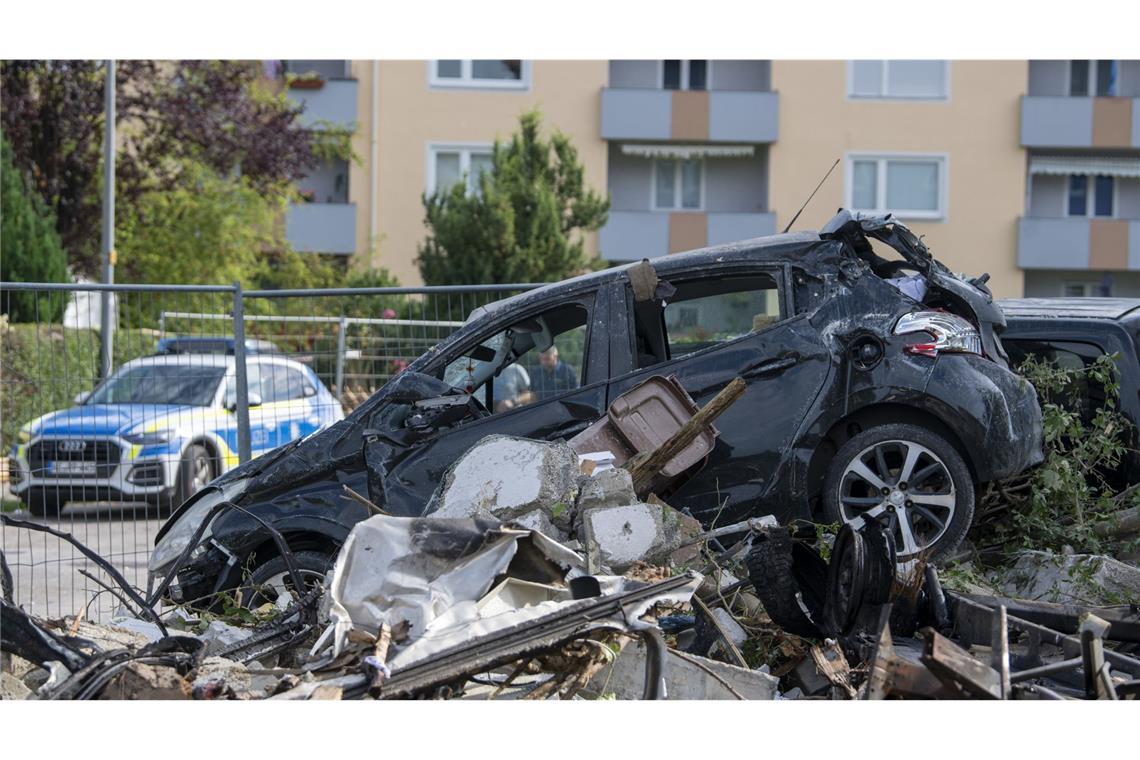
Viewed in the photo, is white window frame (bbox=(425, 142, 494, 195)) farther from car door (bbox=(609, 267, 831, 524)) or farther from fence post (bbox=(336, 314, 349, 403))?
car door (bbox=(609, 267, 831, 524))

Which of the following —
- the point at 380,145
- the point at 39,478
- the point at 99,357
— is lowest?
the point at 39,478

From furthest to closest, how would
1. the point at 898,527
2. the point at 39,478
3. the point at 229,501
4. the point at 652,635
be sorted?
the point at 39,478 → the point at 229,501 → the point at 898,527 → the point at 652,635

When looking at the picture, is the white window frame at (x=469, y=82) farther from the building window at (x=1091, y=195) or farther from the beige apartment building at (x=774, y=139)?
the building window at (x=1091, y=195)

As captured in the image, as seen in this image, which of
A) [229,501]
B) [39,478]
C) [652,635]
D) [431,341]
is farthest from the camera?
[431,341]

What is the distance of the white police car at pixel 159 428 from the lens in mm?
7953

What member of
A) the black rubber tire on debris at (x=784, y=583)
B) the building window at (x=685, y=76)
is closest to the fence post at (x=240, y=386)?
the black rubber tire on debris at (x=784, y=583)

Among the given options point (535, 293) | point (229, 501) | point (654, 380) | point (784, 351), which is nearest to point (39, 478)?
point (229, 501)

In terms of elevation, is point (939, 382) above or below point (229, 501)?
above

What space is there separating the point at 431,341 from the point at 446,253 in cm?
1370

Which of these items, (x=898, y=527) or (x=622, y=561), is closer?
(x=622, y=561)

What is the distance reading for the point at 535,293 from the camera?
687 centimetres

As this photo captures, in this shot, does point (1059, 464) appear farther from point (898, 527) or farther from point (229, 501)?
point (229, 501)

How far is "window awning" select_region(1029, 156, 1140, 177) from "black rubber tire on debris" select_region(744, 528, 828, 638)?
26.8 metres

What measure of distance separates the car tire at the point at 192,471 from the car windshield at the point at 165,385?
384mm
